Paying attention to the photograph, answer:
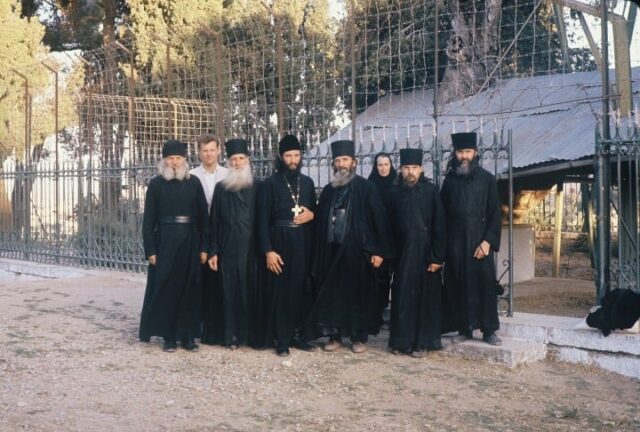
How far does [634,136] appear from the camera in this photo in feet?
23.3

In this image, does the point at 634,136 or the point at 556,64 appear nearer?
the point at 634,136

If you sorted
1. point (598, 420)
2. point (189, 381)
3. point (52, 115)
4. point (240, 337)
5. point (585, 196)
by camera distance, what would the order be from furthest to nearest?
point (52, 115), point (585, 196), point (240, 337), point (189, 381), point (598, 420)

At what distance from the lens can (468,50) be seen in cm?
1392

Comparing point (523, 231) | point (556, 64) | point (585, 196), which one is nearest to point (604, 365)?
point (523, 231)

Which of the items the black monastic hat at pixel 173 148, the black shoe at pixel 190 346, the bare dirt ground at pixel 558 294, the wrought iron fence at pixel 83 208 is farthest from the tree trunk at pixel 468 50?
the black shoe at pixel 190 346

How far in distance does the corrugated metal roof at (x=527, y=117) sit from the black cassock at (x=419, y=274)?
2.45 m

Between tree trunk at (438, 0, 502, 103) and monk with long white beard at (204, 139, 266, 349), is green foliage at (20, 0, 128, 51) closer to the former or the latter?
tree trunk at (438, 0, 502, 103)

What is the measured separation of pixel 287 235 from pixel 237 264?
19.7 inches

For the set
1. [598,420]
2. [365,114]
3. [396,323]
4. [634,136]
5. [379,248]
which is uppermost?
[365,114]

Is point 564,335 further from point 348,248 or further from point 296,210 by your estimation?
point 296,210

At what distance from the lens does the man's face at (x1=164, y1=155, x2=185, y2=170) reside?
749cm

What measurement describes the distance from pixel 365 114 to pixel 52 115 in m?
→ 8.40

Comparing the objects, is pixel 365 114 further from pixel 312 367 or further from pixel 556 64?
pixel 312 367

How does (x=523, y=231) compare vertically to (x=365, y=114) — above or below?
below
